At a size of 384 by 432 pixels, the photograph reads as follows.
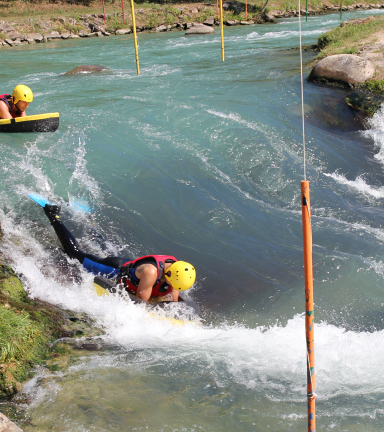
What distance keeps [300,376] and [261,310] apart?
4.09 feet

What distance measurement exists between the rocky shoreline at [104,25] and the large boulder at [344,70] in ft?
47.3

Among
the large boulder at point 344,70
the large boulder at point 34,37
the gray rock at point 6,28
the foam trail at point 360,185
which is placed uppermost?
the gray rock at point 6,28

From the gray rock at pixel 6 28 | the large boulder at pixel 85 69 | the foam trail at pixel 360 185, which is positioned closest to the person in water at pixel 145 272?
the foam trail at pixel 360 185

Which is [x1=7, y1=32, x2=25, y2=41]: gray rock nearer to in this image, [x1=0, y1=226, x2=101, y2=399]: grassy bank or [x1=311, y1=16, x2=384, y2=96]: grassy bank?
[x1=311, y1=16, x2=384, y2=96]: grassy bank

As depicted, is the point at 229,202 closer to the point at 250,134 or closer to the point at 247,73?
the point at 250,134

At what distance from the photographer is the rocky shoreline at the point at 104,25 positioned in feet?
76.6

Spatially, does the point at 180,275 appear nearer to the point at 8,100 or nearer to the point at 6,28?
the point at 8,100

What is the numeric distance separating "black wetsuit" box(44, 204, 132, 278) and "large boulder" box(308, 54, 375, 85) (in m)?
8.18

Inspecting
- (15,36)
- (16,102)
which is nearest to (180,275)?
(16,102)

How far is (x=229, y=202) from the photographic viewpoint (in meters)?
6.44

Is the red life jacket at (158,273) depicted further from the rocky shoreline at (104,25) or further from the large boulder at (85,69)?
the rocky shoreline at (104,25)

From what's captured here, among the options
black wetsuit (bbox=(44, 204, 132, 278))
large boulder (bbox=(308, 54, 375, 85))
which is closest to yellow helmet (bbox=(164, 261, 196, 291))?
black wetsuit (bbox=(44, 204, 132, 278))

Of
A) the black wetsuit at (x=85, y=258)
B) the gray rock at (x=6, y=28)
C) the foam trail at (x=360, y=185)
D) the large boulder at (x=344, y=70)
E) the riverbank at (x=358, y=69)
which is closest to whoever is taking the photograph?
A: the black wetsuit at (x=85, y=258)

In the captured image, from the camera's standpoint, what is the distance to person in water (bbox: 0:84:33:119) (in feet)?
26.2
